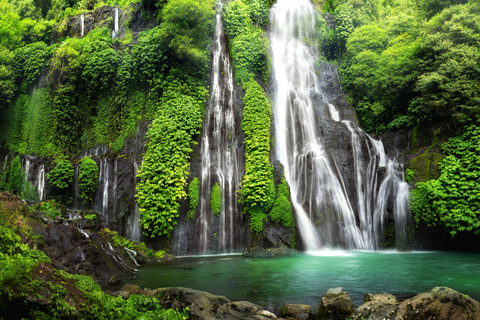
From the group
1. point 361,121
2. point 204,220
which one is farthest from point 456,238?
point 204,220

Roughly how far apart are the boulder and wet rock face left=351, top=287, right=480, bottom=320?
0.27 m

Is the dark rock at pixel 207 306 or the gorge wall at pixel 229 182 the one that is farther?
the gorge wall at pixel 229 182

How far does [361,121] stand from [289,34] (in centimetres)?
967

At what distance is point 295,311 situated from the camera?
5945 millimetres

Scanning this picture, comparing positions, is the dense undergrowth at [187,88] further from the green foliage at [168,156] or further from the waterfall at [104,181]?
the waterfall at [104,181]

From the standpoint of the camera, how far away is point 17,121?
68.3 feet

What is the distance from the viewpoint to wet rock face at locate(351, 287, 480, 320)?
15.6 feet

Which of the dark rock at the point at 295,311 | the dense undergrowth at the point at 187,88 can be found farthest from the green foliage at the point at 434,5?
the dark rock at the point at 295,311

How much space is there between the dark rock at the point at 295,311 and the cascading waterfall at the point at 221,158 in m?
9.23

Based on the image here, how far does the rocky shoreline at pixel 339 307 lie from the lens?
15.8 ft

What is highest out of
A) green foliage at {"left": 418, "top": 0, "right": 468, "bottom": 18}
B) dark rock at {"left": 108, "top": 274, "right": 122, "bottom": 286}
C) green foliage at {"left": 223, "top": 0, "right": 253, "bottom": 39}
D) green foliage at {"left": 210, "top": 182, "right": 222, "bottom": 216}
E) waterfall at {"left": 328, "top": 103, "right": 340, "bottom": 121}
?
green foliage at {"left": 223, "top": 0, "right": 253, "bottom": 39}

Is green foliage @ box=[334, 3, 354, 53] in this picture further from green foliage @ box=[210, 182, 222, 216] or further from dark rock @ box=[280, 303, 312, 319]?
dark rock @ box=[280, 303, 312, 319]

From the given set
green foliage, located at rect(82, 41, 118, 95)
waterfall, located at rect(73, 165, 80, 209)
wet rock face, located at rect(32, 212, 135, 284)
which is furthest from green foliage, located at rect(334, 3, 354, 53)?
wet rock face, located at rect(32, 212, 135, 284)

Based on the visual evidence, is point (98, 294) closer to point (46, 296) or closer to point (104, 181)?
point (46, 296)
